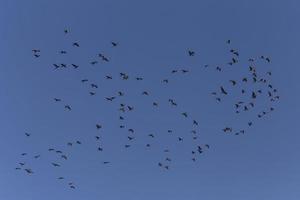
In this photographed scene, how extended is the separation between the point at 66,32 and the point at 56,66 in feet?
12.7

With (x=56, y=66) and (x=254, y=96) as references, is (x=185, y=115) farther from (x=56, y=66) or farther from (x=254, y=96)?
(x=56, y=66)

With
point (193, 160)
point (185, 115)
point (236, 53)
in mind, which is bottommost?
point (193, 160)

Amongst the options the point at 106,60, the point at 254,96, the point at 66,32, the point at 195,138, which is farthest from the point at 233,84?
the point at 66,32

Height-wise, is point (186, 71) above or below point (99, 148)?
above

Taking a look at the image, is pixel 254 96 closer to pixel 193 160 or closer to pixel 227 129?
pixel 227 129

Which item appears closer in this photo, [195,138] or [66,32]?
[66,32]

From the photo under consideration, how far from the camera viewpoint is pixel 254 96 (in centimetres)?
6569

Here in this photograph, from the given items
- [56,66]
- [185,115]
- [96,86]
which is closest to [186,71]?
[185,115]

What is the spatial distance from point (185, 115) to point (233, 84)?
6.45m

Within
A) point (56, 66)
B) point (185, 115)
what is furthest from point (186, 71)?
point (56, 66)

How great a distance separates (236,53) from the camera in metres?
63.6

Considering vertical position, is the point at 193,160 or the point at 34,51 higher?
the point at 34,51

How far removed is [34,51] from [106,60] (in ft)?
26.5

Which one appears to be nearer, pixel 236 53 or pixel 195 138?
pixel 236 53
